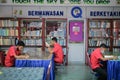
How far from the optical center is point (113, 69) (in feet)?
23.6

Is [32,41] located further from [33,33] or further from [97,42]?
[97,42]

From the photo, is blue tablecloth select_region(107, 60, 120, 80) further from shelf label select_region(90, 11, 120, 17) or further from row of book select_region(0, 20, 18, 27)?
row of book select_region(0, 20, 18, 27)

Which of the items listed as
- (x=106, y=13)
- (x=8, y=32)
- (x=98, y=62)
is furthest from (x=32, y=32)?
(x=98, y=62)

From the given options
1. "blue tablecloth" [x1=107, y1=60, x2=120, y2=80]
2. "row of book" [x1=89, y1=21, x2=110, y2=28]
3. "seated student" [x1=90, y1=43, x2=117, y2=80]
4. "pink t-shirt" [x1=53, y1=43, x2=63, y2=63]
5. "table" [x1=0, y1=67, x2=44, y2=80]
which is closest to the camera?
"table" [x1=0, y1=67, x2=44, y2=80]

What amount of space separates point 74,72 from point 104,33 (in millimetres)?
2622

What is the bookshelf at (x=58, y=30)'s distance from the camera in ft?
36.5

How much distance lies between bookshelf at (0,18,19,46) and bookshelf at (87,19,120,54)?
3217 millimetres

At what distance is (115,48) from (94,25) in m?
1.39

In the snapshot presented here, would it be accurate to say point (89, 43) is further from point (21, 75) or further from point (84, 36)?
point (21, 75)

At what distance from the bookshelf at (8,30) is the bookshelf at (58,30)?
4.49ft

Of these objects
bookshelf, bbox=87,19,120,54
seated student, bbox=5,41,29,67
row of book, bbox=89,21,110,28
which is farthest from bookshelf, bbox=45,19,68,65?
seated student, bbox=5,41,29,67

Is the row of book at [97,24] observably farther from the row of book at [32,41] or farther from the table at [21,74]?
the table at [21,74]

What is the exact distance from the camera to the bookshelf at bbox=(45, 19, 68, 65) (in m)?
11.1

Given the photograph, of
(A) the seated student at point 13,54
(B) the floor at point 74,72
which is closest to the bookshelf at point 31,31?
(B) the floor at point 74,72
